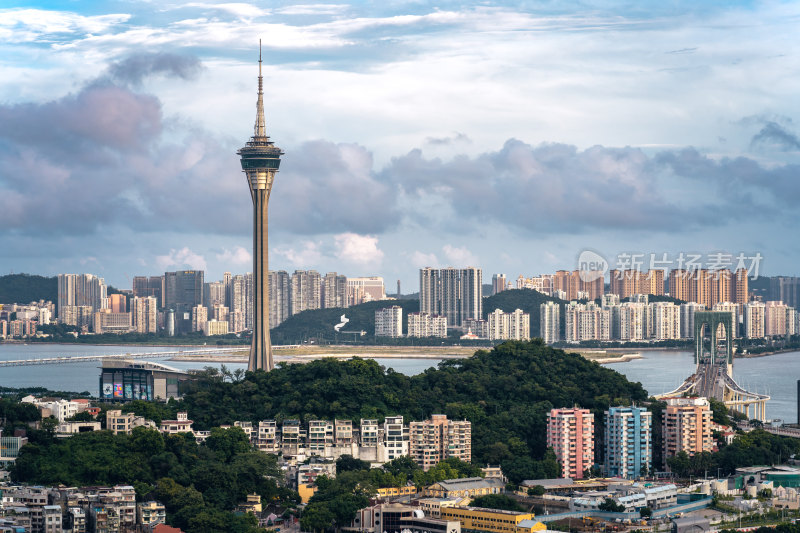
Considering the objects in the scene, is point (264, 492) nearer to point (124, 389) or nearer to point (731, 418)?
point (731, 418)

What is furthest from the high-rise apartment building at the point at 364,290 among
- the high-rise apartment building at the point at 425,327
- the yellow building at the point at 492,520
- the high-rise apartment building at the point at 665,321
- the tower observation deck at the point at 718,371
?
the yellow building at the point at 492,520

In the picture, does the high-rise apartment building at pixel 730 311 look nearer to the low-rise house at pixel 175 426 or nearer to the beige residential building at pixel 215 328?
the low-rise house at pixel 175 426

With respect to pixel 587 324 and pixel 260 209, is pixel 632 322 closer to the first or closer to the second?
pixel 587 324

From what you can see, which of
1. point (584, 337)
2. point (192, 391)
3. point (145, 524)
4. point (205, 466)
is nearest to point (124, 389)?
point (192, 391)

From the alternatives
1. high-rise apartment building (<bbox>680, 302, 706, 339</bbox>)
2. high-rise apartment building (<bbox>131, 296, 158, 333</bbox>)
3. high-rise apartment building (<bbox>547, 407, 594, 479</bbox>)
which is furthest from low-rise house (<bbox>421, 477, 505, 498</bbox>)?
high-rise apartment building (<bbox>131, 296, 158, 333</bbox>)

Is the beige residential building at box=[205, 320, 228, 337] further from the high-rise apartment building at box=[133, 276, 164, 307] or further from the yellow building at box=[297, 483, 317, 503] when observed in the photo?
the yellow building at box=[297, 483, 317, 503]
